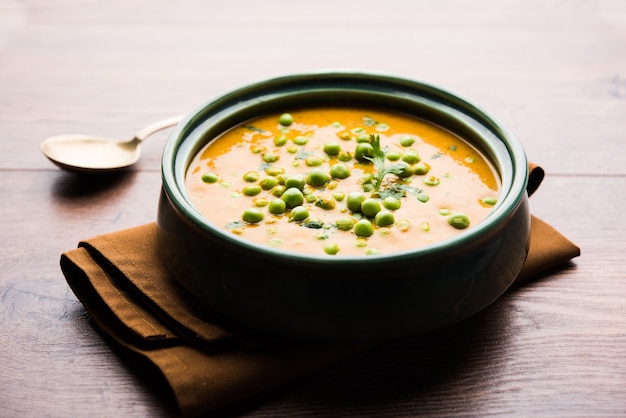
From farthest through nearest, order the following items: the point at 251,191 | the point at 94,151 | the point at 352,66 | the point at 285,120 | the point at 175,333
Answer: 1. the point at 352,66
2. the point at 94,151
3. the point at 285,120
4. the point at 251,191
5. the point at 175,333

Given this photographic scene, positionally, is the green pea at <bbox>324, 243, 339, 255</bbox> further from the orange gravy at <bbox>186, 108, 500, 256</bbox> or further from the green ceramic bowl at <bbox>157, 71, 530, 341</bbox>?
the green ceramic bowl at <bbox>157, 71, 530, 341</bbox>

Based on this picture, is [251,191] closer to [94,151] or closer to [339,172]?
[339,172]

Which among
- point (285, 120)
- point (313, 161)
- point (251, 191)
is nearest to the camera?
point (251, 191)

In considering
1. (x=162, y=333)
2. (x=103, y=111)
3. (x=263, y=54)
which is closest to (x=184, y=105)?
(x=103, y=111)

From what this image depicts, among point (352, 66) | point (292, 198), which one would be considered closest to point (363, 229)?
point (292, 198)

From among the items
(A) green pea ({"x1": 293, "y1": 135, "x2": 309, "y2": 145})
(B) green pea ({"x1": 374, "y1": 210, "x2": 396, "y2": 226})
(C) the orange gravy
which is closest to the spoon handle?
(C) the orange gravy
